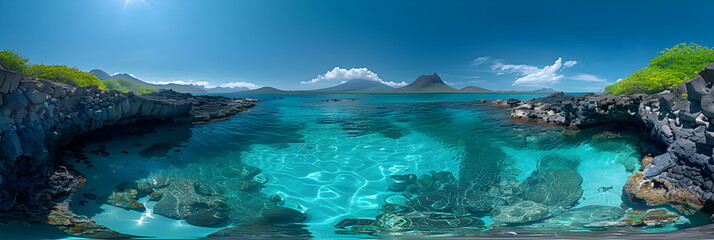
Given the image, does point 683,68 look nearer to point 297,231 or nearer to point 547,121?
point 547,121

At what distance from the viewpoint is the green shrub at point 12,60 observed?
7.36 meters

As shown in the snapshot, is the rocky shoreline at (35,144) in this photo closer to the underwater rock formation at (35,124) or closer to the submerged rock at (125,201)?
the underwater rock formation at (35,124)

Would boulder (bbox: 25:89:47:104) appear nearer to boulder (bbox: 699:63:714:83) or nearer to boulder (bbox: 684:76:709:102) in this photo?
boulder (bbox: 699:63:714:83)

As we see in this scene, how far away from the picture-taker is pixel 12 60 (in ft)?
24.5

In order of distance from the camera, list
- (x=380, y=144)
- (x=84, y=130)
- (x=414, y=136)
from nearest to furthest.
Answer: (x=84, y=130) < (x=380, y=144) < (x=414, y=136)

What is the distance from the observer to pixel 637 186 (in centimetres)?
553

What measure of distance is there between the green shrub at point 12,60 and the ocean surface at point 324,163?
2871mm

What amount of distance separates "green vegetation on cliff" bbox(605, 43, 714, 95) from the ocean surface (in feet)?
9.74

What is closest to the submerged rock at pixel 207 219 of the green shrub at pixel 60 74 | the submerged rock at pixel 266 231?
the submerged rock at pixel 266 231

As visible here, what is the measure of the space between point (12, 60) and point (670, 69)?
86.9 feet

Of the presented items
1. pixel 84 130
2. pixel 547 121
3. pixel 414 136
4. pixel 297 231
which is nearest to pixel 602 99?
pixel 547 121

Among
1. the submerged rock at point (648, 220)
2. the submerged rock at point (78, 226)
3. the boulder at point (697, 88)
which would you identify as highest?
the boulder at point (697, 88)

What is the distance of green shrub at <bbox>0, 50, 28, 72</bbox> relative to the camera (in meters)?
7.36

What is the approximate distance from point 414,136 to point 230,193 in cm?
997
